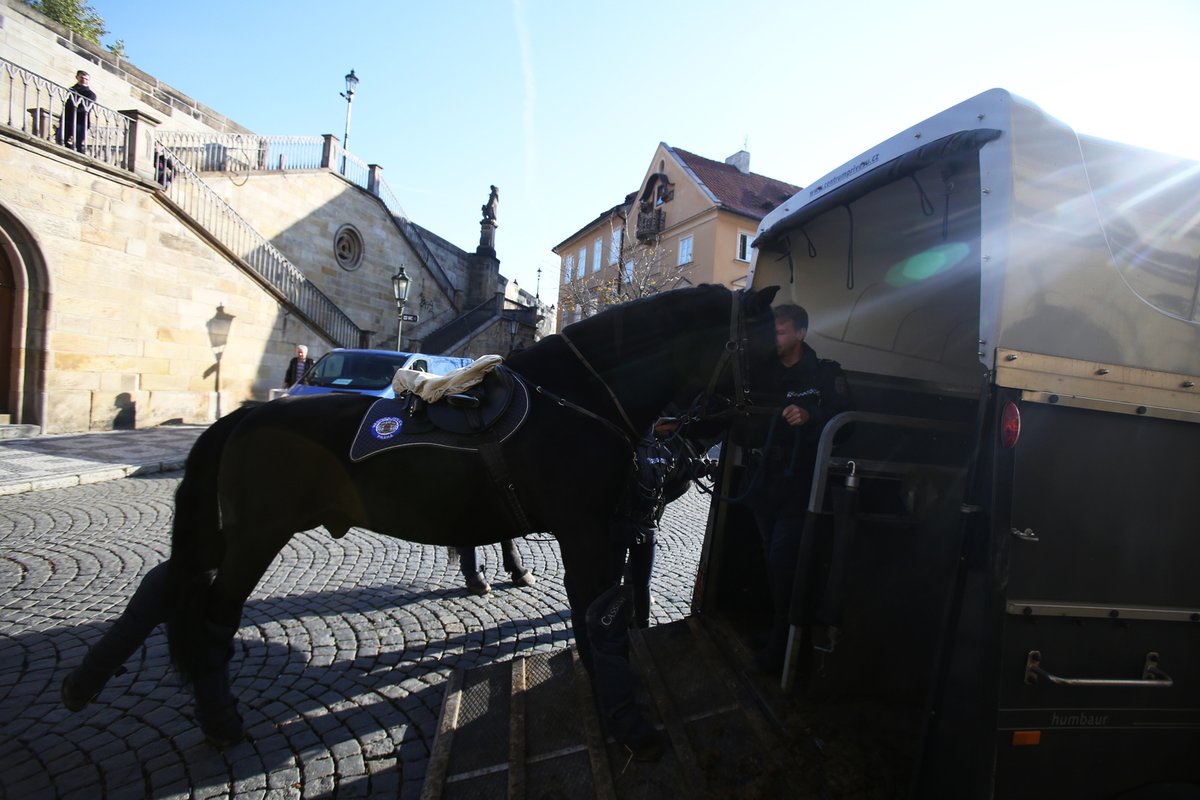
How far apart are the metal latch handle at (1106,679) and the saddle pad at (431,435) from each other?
79.4 inches

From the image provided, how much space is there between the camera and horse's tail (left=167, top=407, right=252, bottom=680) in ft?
8.41

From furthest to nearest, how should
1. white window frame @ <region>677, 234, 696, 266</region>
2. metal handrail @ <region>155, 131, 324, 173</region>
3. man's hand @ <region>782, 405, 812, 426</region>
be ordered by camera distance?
1. white window frame @ <region>677, 234, 696, 266</region>
2. metal handrail @ <region>155, 131, 324, 173</region>
3. man's hand @ <region>782, 405, 812, 426</region>

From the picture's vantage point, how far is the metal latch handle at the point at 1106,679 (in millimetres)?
1866

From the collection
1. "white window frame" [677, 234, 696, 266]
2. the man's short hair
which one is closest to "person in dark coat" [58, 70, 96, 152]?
the man's short hair

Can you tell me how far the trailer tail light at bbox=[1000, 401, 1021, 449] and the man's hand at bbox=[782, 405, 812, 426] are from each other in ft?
2.52

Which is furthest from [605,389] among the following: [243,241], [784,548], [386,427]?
[243,241]

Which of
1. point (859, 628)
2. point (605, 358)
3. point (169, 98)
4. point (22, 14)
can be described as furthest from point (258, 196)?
point (859, 628)

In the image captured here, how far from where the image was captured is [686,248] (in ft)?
94.7

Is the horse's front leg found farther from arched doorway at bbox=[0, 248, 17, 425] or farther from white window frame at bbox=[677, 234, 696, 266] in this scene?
white window frame at bbox=[677, 234, 696, 266]

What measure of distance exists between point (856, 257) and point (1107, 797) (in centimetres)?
275

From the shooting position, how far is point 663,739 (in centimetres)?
236

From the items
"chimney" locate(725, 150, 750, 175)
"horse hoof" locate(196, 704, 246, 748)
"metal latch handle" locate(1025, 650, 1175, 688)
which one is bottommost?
"horse hoof" locate(196, 704, 246, 748)

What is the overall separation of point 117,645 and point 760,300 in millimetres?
3274

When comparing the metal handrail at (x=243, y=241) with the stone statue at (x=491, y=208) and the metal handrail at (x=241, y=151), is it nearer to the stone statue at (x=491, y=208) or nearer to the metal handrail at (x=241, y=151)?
the metal handrail at (x=241, y=151)
